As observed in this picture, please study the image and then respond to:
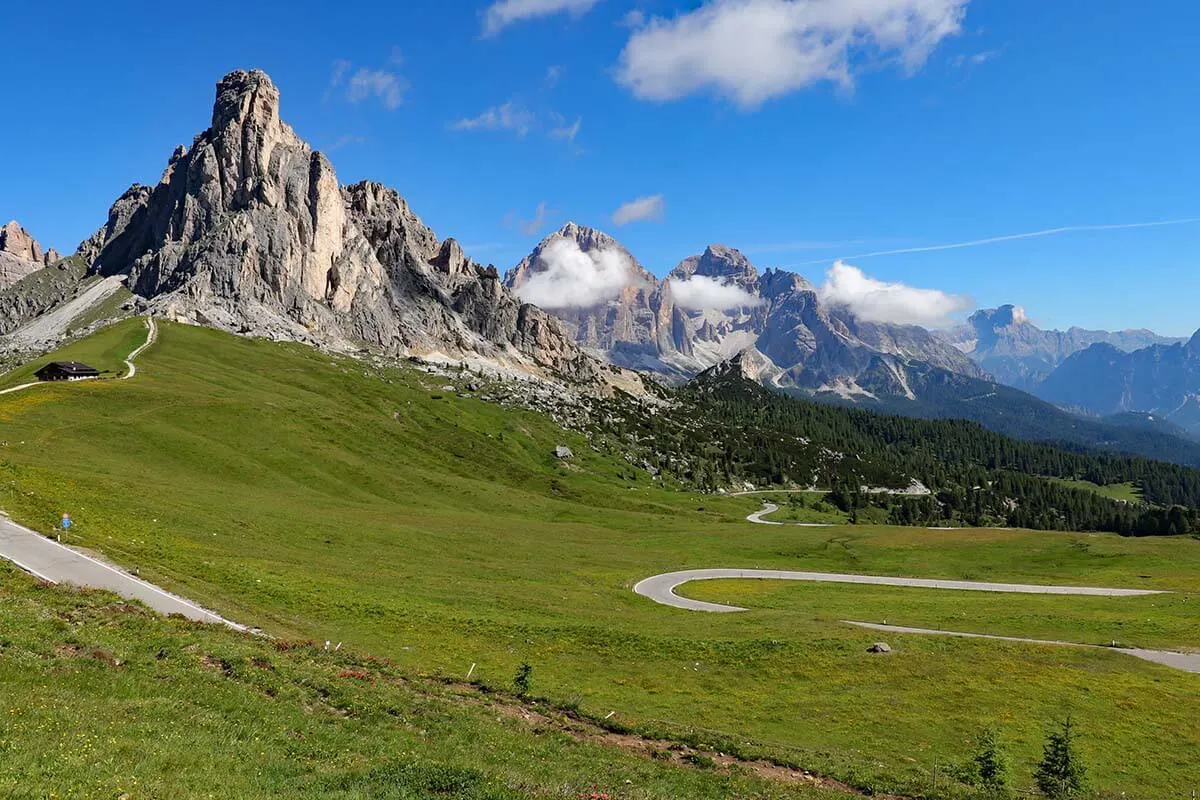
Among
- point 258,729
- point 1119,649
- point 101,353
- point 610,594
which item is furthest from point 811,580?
point 101,353

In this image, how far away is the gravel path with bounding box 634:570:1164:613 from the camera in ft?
217

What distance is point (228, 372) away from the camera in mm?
167250

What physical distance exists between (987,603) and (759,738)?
46679 millimetres

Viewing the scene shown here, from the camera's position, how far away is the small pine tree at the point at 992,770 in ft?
88.1

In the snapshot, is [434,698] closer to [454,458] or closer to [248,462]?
[248,462]

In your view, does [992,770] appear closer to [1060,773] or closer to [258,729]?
[1060,773]

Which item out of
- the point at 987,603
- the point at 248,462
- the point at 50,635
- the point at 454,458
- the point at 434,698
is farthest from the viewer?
the point at 454,458

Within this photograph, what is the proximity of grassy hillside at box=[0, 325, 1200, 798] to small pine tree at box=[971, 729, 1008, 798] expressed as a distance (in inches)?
90.7

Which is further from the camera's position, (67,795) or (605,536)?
(605,536)

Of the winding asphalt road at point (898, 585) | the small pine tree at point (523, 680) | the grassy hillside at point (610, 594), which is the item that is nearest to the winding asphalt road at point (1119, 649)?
the winding asphalt road at point (898, 585)

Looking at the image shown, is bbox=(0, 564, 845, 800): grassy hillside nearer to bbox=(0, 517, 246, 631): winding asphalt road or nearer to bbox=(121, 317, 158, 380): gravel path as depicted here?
bbox=(0, 517, 246, 631): winding asphalt road

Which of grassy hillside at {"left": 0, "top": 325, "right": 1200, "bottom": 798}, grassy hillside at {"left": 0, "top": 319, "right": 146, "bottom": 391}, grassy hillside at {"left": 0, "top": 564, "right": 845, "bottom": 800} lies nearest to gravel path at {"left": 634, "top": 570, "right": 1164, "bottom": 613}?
grassy hillside at {"left": 0, "top": 325, "right": 1200, "bottom": 798}

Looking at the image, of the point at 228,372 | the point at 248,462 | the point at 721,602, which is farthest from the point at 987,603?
the point at 228,372

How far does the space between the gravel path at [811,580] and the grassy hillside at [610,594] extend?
3.56m
